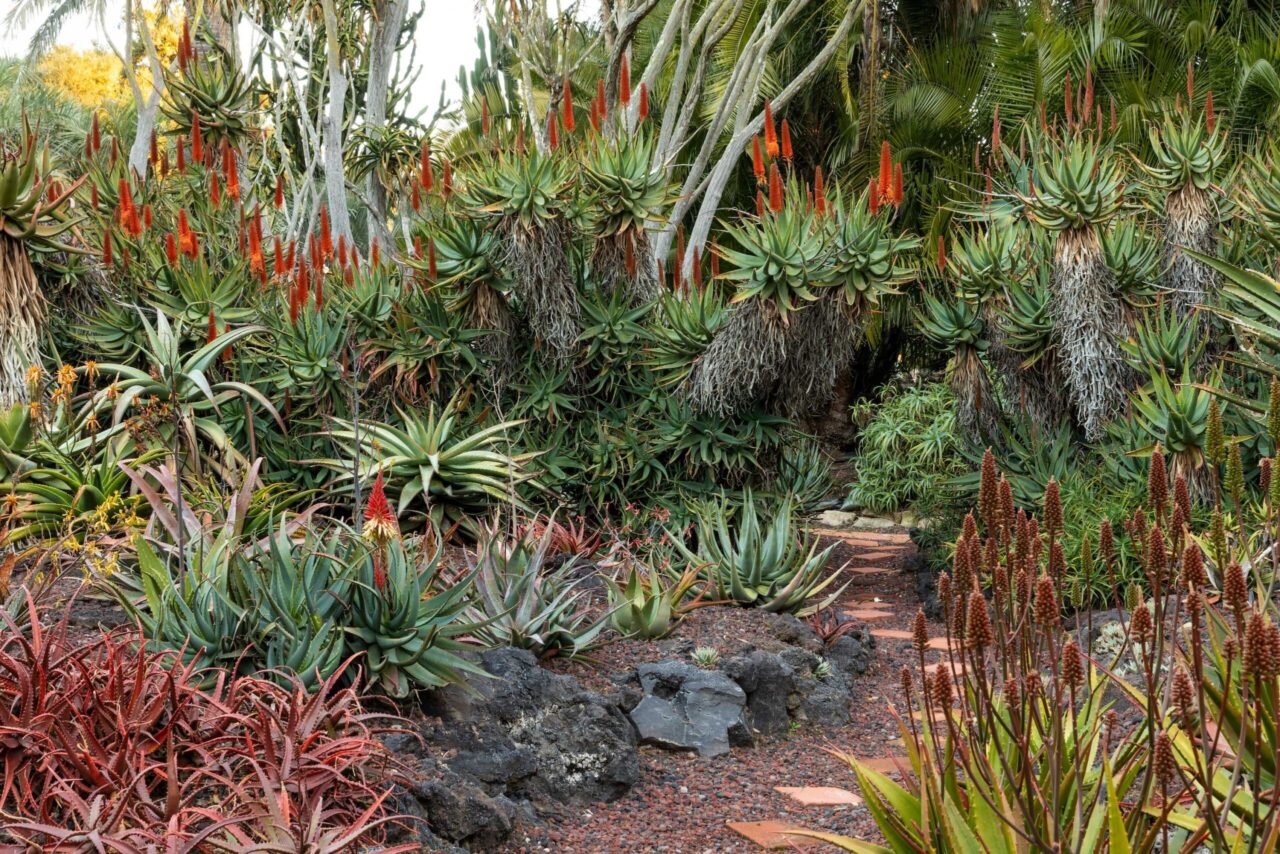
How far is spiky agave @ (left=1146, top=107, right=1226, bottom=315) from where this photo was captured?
299 inches

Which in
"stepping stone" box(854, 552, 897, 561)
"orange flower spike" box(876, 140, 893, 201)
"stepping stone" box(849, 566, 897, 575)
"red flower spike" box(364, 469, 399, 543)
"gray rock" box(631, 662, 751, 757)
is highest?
"orange flower spike" box(876, 140, 893, 201)

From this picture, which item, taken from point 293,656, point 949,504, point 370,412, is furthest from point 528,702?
point 949,504

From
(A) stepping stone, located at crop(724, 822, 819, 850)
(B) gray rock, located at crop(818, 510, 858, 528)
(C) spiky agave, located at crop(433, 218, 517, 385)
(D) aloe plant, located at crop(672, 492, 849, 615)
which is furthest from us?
(B) gray rock, located at crop(818, 510, 858, 528)

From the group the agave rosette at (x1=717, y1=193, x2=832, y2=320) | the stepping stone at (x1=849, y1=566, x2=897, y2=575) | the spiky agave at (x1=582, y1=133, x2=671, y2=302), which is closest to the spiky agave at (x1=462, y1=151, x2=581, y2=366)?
the spiky agave at (x1=582, y1=133, x2=671, y2=302)

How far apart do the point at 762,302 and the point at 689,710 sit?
3311 mm

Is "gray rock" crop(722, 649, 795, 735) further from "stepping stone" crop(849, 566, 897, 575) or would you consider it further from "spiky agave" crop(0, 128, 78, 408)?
"spiky agave" crop(0, 128, 78, 408)

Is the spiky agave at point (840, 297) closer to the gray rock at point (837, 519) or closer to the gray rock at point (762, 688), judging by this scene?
the gray rock at point (762, 688)

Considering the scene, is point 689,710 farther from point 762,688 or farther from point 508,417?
point 508,417

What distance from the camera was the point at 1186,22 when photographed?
15328mm

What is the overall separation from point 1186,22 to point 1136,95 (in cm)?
188

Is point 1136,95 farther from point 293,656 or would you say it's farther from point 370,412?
point 293,656

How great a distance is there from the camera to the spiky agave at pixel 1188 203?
7605mm

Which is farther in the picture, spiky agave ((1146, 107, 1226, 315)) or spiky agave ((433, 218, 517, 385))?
spiky agave ((433, 218, 517, 385))

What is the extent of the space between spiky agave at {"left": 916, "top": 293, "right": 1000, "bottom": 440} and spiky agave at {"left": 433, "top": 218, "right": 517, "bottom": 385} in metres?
3.12
